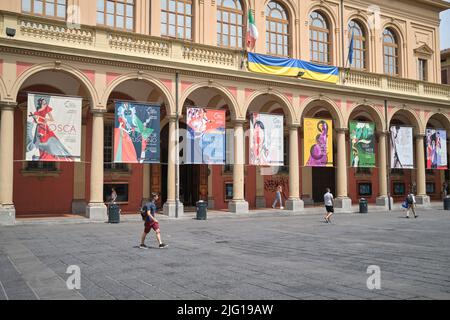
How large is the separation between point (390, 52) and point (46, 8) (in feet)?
74.1

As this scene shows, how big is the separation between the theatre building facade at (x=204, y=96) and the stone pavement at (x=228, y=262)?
5.32 metres

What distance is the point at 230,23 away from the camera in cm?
2439

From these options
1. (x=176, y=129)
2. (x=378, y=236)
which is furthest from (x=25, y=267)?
(x=176, y=129)

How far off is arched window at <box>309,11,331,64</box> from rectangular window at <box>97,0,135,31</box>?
11.4 metres

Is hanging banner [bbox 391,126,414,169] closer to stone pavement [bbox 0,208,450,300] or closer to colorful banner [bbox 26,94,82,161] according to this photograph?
stone pavement [bbox 0,208,450,300]

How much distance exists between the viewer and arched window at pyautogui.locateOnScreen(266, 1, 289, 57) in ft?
84.0

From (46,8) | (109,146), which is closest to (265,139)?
(109,146)

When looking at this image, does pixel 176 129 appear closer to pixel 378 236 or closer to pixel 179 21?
pixel 179 21

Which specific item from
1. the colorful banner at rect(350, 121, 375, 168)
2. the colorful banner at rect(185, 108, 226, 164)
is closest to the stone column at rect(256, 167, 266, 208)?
the colorful banner at rect(350, 121, 375, 168)

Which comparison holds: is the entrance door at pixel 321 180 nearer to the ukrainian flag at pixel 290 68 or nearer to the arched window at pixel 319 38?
the ukrainian flag at pixel 290 68

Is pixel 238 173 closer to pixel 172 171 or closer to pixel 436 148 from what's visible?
pixel 172 171

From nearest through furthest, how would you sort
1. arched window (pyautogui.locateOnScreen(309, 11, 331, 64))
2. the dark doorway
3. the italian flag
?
1. the italian flag
2. the dark doorway
3. arched window (pyautogui.locateOnScreen(309, 11, 331, 64))

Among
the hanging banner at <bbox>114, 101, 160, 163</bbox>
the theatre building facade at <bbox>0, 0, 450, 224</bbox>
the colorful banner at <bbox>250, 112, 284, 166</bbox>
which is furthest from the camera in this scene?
the colorful banner at <bbox>250, 112, 284, 166</bbox>

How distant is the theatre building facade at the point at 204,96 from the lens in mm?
18672
